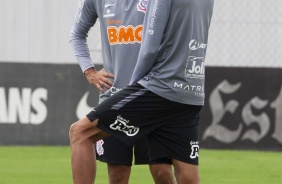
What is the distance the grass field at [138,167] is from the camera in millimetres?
9891

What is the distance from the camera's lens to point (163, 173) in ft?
23.8

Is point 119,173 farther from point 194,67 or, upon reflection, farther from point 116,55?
point 194,67

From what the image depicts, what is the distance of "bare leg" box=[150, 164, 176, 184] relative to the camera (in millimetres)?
7258

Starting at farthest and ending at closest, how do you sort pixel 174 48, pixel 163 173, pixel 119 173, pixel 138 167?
pixel 138 167 → pixel 119 173 → pixel 163 173 → pixel 174 48

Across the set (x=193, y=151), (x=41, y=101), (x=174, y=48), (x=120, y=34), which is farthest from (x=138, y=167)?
(x=174, y=48)

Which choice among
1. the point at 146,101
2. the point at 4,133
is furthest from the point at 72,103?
the point at 146,101

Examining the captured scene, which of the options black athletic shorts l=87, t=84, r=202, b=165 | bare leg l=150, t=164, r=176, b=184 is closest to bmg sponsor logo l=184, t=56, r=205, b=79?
black athletic shorts l=87, t=84, r=202, b=165

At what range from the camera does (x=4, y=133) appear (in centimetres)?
1291

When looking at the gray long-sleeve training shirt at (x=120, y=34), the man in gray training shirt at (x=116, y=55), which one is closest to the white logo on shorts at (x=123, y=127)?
the man in gray training shirt at (x=116, y=55)

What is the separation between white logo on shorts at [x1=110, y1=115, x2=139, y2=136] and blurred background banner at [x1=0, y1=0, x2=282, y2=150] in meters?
6.40

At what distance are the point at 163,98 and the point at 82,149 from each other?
0.61m

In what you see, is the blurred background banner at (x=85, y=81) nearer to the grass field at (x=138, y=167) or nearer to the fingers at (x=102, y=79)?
the grass field at (x=138, y=167)

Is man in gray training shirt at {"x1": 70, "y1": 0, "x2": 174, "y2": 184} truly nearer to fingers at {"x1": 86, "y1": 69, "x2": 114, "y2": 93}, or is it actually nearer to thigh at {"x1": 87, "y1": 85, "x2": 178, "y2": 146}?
fingers at {"x1": 86, "y1": 69, "x2": 114, "y2": 93}

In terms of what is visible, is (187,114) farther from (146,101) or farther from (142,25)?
(142,25)
